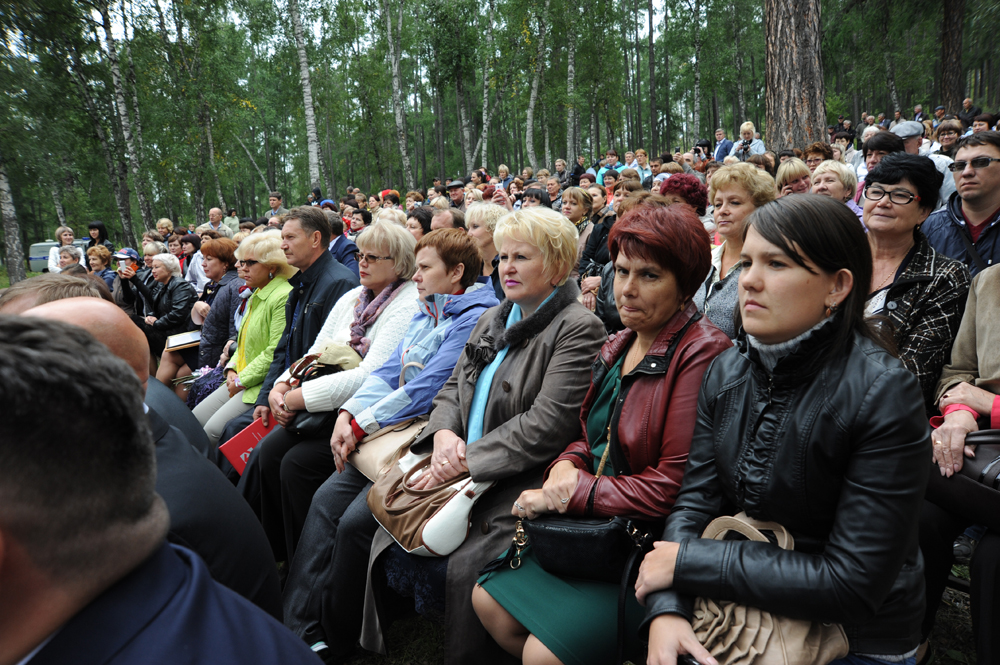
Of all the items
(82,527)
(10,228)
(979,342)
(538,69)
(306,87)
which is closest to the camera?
(82,527)

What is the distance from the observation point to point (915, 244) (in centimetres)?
288

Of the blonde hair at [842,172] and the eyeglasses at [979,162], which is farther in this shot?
the blonde hair at [842,172]

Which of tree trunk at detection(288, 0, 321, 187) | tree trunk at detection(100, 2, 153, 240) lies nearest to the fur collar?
tree trunk at detection(288, 0, 321, 187)

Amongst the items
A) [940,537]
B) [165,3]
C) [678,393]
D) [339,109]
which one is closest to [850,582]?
[678,393]

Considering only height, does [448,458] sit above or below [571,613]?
above

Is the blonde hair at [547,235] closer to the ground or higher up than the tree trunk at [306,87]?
closer to the ground

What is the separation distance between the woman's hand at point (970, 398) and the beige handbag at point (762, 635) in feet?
4.05

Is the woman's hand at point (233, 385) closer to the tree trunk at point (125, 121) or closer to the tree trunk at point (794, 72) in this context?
the tree trunk at point (794, 72)

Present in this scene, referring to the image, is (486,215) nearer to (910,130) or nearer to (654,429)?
(654,429)

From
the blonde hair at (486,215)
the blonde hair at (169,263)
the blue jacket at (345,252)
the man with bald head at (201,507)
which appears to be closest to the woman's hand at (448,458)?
the man with bald head at (201,507)

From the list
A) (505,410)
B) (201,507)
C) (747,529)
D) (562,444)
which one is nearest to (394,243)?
(505,410)

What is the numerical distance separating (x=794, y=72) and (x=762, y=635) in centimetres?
776

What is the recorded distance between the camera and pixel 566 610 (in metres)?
2.11

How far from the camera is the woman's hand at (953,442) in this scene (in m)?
2.22
